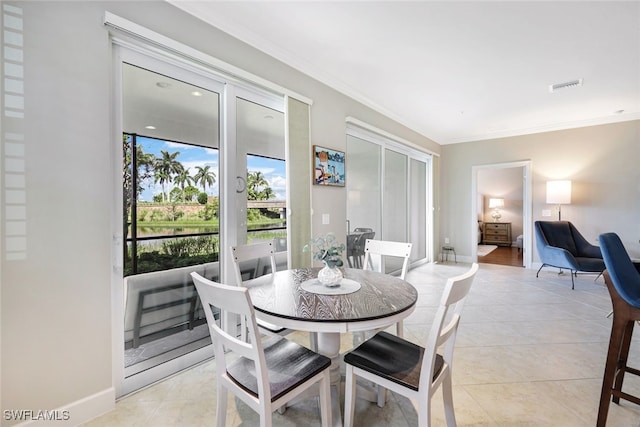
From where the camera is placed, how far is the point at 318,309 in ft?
4.42

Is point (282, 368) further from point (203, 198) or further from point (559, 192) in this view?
point (559, 192)

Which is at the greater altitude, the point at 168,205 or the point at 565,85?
the point at 565,85

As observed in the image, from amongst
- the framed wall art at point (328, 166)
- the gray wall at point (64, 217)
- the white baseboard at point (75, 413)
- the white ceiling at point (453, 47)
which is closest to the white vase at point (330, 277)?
the gray wall at point (64, 217)

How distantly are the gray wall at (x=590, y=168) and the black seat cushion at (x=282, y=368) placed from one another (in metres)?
5.87

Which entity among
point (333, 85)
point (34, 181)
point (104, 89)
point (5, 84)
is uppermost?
point (333, 85)

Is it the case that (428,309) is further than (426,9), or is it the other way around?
(428,309)

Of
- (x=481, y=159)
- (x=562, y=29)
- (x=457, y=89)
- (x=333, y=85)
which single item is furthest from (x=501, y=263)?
(x=333, y=85)

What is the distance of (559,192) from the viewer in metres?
5.01

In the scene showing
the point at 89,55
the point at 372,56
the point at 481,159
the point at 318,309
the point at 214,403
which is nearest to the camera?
the point at 318,309

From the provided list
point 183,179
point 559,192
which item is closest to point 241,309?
point 183,179

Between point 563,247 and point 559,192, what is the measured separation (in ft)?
3.25

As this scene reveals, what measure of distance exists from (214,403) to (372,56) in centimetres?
312

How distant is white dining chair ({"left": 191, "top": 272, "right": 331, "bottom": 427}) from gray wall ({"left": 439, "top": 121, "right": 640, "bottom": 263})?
588 centimetres

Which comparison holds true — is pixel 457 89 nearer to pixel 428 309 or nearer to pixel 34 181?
pixel 428 309
